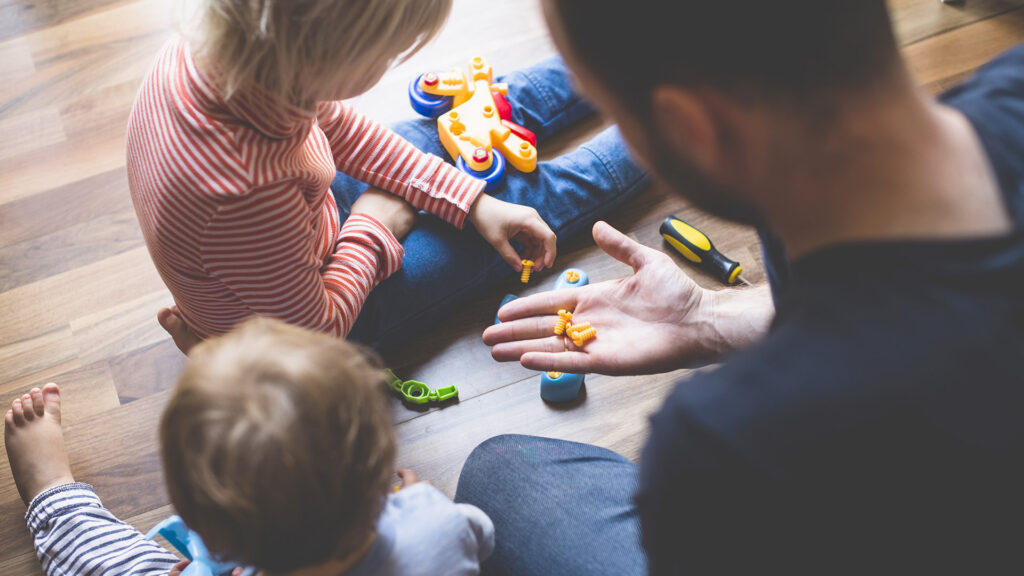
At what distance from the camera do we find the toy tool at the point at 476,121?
1126 millimetres

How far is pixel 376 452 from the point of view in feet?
2.06

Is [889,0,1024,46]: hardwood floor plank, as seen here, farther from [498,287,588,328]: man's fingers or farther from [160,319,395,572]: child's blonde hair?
[160,319,395,572]: child's blonde hair

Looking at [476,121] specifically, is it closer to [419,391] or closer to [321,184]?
[321,184]

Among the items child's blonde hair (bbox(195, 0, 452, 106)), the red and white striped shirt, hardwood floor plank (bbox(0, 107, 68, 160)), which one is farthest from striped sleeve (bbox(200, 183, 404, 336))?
hardwood floor plank (bbox(0, 107, 68, 160))

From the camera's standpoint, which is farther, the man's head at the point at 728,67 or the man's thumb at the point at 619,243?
the man's thumb at the point at 619,243

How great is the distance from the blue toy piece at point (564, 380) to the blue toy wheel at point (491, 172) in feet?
0.61

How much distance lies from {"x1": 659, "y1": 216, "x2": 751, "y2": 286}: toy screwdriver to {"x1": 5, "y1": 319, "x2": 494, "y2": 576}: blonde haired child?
62cm

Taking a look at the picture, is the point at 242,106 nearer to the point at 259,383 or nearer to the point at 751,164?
the point at 259,383

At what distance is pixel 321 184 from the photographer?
2.97ft

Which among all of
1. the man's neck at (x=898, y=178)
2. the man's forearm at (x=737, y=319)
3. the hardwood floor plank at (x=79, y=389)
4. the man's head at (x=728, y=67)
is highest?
the man's head at (x=728, y=67)

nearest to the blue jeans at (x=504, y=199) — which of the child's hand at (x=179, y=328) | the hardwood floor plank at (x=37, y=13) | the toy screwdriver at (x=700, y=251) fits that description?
the toy screwdriver at (x=700, y=251)

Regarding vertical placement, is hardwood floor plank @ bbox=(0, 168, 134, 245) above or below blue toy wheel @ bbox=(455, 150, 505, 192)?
below

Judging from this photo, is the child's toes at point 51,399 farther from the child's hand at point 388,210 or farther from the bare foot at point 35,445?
the child's hand at point 388,210

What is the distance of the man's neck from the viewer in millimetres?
427
